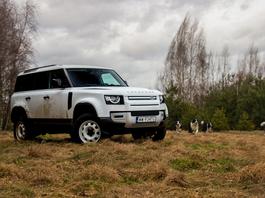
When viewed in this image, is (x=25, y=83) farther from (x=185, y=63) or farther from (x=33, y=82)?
(x=185, y=63)

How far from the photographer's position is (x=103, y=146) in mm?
9406

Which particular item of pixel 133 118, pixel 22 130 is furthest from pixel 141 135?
pixel 22 130

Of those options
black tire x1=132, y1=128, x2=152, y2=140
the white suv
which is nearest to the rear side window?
the white suv

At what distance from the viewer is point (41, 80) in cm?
1222

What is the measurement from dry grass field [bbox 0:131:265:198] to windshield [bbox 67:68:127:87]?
232 centimetres

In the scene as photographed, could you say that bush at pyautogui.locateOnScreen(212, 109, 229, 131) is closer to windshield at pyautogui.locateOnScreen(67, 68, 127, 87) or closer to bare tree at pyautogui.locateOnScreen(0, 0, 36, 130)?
bare tree at pyautogui.locateOnScreen(0, 0, 36, 130)

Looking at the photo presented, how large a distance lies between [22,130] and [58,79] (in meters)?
1.87

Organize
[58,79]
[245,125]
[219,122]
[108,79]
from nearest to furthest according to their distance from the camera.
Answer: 1. [58,79]
2. [108,79]
3. [219,122]
4. [245,125]

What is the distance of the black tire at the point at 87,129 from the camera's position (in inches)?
413

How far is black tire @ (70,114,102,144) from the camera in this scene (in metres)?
10.5

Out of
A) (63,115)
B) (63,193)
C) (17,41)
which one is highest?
(17,41)

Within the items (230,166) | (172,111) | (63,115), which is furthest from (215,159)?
(172,111)

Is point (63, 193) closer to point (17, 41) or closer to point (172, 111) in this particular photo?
point (17, 41)

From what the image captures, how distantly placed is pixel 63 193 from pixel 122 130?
493 cm
